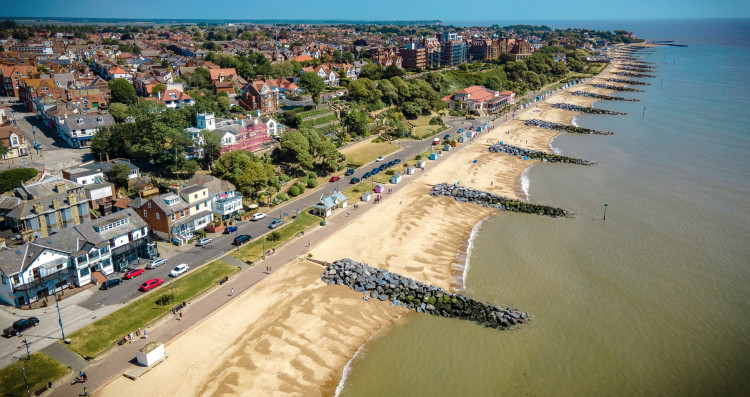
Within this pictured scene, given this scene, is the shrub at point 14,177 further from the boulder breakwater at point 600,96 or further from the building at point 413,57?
the boulder breakwater at point 600,96

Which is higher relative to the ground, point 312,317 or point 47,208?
point 47,208

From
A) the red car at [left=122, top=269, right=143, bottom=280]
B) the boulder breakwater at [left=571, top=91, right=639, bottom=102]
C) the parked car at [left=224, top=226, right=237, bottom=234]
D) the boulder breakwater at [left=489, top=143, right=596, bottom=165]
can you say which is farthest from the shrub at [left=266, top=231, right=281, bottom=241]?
the boulder breakwater at [left=571, top=91, right=639, bottom=102]

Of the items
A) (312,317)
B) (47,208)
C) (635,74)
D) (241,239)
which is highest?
(635,74)

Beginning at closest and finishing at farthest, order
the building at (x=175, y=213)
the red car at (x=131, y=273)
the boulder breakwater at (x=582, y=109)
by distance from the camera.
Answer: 1. the red car at (x=131, y=273)
2. the building at (x=175, y=213)
3. the boulder breakwater at (x=582, y=109)

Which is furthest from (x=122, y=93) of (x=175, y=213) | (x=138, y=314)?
(x=138, y=314)

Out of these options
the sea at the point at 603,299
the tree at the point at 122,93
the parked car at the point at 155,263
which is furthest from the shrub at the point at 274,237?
the tree at the point at 122,93

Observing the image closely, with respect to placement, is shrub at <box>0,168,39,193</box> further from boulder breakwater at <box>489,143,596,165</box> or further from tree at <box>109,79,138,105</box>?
boulder breakwater at <box>489,143,596,165</box>

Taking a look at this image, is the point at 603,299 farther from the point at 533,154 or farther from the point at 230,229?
→ the point at 533,154
